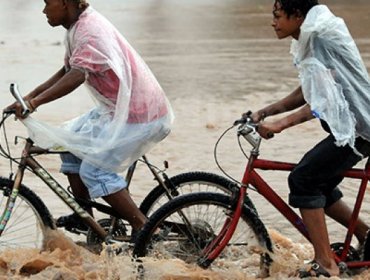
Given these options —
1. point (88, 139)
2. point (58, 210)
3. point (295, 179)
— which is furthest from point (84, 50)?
point (58, 210)

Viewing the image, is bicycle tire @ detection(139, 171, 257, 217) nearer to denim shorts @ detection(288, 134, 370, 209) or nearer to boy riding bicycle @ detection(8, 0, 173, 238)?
boy riding bicycle @ detection(8, 0, 173, 238)

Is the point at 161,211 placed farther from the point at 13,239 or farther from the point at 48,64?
the point at 48,64

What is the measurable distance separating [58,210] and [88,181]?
1.78 meters

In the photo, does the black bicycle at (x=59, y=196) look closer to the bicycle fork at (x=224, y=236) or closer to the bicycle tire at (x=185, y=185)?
the bicycle tire at (x=185, y=185)

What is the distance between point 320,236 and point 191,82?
27.7ft

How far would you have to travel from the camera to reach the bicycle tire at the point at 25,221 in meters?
5.50

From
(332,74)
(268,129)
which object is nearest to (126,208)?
(268,129)

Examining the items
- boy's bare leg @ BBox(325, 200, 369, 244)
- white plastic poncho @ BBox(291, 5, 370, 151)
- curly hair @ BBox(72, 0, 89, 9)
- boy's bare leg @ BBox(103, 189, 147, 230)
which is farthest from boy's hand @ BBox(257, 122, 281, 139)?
curly hair @ BBox(72, 0, 89, 9)

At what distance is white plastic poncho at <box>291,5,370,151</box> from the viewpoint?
15.9ft

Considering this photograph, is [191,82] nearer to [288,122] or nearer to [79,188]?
[79,188]

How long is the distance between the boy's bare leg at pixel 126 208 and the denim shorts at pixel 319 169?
998 millimetres

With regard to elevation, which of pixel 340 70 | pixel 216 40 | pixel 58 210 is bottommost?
pixel 216 40

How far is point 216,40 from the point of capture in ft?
58.9

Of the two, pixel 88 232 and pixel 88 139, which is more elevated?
pixel 88 139
